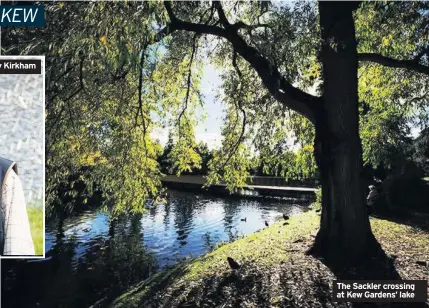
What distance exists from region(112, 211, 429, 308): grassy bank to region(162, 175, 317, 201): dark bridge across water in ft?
85.6

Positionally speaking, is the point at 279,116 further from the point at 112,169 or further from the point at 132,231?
→ the point at 132,231

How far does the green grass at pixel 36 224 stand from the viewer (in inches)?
255

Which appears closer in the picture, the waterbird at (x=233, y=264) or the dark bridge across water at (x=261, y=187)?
the waterbird at (x=233, y=264)

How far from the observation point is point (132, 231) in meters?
26.7

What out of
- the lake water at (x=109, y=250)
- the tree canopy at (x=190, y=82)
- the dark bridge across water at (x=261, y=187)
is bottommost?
the lake water at (x=109, y=250)

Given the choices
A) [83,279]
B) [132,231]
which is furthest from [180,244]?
[83,279]

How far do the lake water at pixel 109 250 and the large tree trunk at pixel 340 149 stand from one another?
24.0 feet

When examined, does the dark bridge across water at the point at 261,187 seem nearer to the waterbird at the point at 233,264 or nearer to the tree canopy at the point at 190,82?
the tree canopy at the point at 190,82

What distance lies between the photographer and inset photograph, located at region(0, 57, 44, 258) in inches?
252

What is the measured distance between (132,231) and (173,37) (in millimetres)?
16046

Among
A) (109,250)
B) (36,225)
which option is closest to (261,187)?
(109,250)

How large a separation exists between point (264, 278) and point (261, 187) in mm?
42376

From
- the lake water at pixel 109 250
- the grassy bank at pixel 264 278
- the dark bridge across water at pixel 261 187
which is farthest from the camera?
the dark bridge across water at pixel 261 187

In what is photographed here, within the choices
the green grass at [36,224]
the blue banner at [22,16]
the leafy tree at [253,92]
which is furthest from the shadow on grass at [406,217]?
the blue banner at [22,16]
